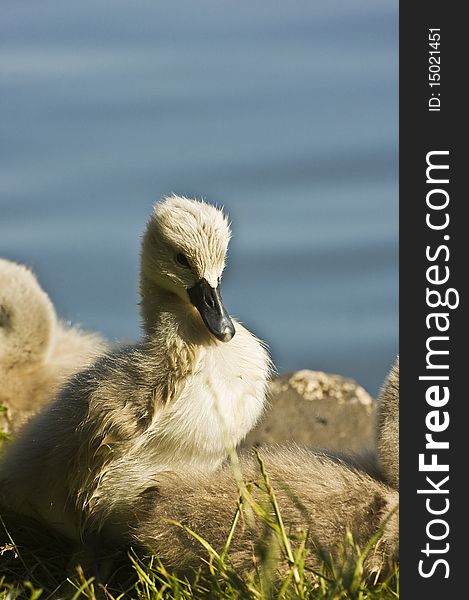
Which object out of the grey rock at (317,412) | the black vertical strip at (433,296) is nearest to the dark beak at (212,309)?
the black vertical strip at (433,296)

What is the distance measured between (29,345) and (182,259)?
2204mm

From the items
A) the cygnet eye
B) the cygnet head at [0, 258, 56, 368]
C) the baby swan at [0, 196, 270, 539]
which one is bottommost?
the baby swan at [0, 196, 270, 539]

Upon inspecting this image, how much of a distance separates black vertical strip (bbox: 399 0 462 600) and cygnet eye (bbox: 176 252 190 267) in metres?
0.78

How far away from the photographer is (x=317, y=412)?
629 cm

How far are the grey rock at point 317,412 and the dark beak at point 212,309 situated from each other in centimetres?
162

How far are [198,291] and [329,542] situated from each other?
3.17 ft

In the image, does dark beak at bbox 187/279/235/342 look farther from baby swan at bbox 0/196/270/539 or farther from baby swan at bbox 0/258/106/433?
baby swan at bbox 0/258/106/433

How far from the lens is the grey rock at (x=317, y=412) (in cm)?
597

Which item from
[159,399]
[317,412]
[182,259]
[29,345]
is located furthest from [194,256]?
[317,412]

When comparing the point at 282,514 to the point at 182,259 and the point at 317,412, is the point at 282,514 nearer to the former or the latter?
the point at 182,259

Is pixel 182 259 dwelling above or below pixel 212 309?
above

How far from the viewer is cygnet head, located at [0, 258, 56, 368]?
6.11m

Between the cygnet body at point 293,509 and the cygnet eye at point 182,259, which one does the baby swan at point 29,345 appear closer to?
the cygnet eye at point 182,259

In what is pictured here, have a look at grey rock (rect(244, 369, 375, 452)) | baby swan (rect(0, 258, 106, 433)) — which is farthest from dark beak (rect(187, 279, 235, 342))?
Answer: baby swan (rect(0, 258, 106, 433))
